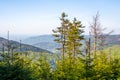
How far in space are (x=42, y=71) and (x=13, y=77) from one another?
8.77 m

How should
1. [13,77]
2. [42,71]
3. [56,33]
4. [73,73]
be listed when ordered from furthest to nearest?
[56,33]
[42,71]
[73,73]
[13,77]

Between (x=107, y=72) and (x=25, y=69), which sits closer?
(x=25, y=69)

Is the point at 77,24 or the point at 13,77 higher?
the point at 77,24

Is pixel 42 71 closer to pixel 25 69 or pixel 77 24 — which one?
pixel 25 69

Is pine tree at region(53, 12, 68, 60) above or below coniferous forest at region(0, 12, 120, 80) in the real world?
above

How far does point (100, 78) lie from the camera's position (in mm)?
34469

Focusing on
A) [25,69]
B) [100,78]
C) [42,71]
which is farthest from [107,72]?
[25,69]

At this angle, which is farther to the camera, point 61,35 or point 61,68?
point 61,35

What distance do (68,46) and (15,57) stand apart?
145 ft

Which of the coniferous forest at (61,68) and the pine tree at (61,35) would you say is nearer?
the coniferous forest at (61,68)

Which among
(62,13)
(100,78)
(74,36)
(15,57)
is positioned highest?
(62,13)

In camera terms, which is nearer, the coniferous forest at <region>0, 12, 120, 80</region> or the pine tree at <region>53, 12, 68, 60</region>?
the coniferous forest at <region>0, 12, 120, 80</region>

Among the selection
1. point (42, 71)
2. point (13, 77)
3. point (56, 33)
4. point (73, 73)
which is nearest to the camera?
point (13, 77)

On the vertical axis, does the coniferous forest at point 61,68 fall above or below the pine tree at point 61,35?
below
